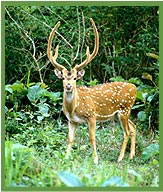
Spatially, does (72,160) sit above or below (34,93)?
below

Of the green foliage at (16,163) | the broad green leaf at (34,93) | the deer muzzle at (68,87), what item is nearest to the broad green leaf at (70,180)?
the green foliage at (16,163)

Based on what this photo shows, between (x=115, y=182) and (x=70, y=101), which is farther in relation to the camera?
(x=70, y=101)

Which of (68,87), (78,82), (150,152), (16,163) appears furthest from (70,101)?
(78,82)

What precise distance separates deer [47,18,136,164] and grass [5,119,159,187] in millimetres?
237

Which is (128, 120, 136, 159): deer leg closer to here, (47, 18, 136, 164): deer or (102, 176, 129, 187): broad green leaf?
(47, 18, 136, 164): deer

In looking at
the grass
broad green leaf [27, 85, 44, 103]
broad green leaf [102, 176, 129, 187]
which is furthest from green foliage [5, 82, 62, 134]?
broad green leaf [102, 176, 129, 187]

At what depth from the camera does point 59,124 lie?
10234 millimetres

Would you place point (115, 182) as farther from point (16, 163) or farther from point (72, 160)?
point (72, 160)

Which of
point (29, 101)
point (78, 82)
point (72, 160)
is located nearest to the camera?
point (72, 160)

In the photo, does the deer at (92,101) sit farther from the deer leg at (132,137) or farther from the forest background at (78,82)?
the forest background at (78,82)

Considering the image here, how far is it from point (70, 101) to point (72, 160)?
0.82 m

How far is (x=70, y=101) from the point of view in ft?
28.9

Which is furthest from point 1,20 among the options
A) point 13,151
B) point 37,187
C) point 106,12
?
point 106,12

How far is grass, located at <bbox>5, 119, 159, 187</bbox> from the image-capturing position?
6995mm
